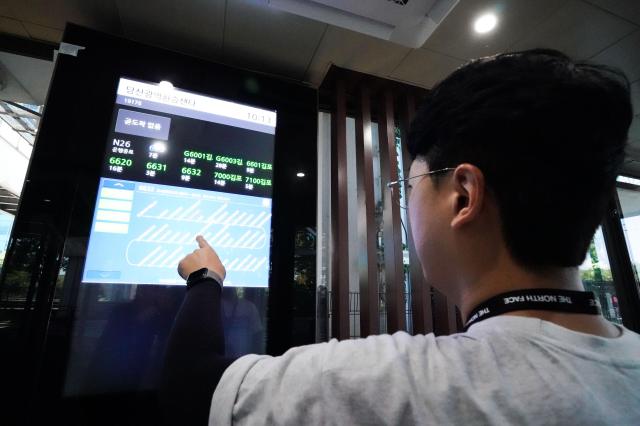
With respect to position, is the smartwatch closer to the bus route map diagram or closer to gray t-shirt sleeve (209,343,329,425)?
gray t-shirt sleeve (209,343,329,425)

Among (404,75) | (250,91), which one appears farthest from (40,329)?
(404,75)

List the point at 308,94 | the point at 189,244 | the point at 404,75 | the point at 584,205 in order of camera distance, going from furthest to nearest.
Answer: the point at 404,75 < the point at 308,94 < the point at 189,244 < the point at 584,205

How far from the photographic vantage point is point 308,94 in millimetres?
1412

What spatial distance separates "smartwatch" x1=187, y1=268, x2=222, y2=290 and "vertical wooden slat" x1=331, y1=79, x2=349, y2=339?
70 centimetres

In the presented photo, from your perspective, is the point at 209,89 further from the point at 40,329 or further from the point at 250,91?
the point at 40,329

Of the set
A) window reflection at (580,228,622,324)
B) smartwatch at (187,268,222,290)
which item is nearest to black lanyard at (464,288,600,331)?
smartwatch at (187,268,222,290)

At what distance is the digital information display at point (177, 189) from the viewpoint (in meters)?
1.04

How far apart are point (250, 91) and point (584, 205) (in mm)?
1149

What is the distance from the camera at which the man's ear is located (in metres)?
0.50

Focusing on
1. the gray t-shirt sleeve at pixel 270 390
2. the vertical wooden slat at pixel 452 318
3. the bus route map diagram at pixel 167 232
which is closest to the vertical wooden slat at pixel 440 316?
the vertical wooden slat at pixel 452 318

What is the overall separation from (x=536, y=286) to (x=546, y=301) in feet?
0.10

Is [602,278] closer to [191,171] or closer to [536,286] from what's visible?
[536,286]

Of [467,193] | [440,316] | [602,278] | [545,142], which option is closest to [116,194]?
[467,193]

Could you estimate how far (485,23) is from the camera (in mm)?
1253
